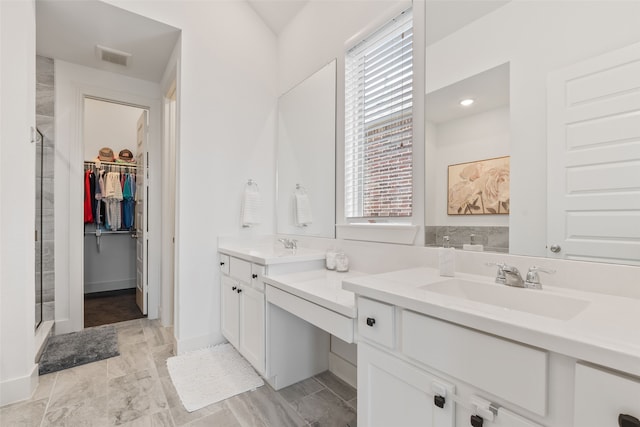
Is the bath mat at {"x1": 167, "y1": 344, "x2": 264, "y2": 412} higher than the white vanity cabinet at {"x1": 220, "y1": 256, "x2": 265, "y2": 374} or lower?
lower

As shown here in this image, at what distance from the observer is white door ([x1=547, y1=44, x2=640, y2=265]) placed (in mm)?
1004

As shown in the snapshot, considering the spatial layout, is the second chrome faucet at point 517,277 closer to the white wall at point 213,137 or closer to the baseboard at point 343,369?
the baseboard at point 343,369

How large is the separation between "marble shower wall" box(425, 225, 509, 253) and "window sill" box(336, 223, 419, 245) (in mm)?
99

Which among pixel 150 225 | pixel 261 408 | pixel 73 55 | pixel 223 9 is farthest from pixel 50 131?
pixel 261 408

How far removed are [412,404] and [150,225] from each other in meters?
3.19

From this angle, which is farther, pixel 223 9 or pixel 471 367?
pixel 223 9

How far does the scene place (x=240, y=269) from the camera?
88.7 inches

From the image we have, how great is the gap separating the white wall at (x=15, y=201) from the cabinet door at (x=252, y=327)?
133cm

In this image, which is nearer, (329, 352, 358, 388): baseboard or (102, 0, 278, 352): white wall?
(329, 352, 358, 388): baseboard

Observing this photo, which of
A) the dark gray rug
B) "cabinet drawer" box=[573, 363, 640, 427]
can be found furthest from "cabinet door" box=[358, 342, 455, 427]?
the dark gray rug

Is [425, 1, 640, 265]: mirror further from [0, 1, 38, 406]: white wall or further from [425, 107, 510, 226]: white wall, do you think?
[0, 1, 38, 406]: white wall

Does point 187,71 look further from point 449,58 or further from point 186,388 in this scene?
point 186,388

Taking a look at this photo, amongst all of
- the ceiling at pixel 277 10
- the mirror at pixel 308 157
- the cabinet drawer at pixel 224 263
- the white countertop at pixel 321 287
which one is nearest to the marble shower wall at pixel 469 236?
the white countertop at pixel 321 287

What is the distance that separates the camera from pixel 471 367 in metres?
0.84
